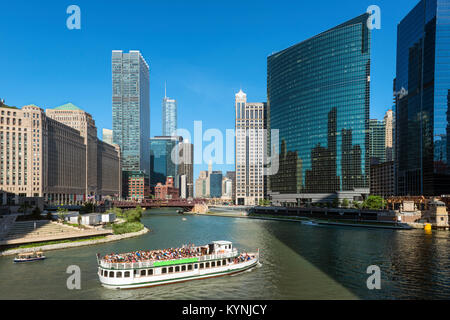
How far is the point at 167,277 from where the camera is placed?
48781 mm

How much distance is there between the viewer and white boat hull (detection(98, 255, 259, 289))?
4591 cm

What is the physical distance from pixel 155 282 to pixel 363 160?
16494 cm

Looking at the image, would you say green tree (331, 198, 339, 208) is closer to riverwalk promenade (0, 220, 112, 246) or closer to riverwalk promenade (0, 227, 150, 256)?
riverwalk promenade (0, 227, 150, 256)

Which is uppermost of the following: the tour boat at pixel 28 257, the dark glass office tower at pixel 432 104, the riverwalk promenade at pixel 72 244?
the dark glass office tower at pixel 432 104

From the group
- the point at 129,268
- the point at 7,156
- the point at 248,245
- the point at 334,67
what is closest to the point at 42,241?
the point at 129,268

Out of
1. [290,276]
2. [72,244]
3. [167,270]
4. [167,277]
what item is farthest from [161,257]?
[72,244]

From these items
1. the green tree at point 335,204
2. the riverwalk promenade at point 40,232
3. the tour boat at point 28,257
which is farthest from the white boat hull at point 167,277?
the green tree at point 335,204

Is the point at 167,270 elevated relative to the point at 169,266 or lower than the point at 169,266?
lower

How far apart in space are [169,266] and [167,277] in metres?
1.58

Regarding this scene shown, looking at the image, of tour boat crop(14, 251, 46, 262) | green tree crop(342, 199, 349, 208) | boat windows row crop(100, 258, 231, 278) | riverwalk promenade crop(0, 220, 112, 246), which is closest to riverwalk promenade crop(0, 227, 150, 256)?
riverwalk promenade crop(0, 220, 112, 246)

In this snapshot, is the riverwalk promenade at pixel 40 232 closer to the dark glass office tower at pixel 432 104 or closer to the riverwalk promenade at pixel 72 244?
the riverwalk promenade at pixel 72 244

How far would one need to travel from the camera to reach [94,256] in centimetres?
6625

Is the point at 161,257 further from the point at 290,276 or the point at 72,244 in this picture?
the point at 72,244

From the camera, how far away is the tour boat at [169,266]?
152 feet
